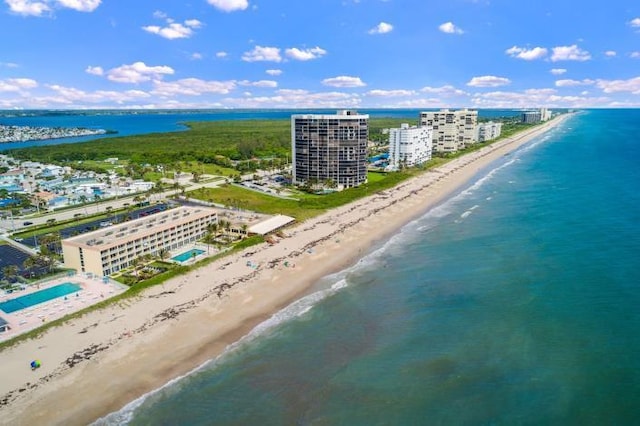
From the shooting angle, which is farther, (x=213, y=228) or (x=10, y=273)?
(x=213, y=228)

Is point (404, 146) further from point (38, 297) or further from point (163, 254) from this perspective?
point (38, 297)

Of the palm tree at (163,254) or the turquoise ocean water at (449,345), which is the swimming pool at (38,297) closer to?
the palm tree at (163,254)

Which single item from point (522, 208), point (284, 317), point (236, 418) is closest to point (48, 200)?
point (284, 317)

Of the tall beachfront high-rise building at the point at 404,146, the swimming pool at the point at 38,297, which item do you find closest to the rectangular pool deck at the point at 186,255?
the swimming pool at the point at 38,297

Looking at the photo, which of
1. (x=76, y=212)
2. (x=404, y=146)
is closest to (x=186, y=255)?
(x=76, y=212)

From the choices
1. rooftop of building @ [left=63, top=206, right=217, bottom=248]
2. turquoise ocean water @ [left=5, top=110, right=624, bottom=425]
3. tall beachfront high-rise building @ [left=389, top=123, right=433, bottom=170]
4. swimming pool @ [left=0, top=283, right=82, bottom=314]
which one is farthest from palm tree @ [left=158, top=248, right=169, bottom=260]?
tall beachfront high-rise building @ [left=389, top=123, right=433, bottom=170]

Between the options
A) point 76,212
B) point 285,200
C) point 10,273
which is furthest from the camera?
point 285,200
